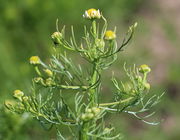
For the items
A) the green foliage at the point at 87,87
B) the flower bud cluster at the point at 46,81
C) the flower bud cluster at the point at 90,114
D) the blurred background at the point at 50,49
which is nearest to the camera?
the flower bud cluster at the point at 90,114

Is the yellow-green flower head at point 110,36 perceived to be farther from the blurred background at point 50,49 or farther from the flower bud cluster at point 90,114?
the blurred background at point 50,49

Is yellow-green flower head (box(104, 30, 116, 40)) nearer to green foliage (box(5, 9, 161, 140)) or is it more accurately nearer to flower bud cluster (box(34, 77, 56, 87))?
green foliage (box(5, 9, 161, 140))

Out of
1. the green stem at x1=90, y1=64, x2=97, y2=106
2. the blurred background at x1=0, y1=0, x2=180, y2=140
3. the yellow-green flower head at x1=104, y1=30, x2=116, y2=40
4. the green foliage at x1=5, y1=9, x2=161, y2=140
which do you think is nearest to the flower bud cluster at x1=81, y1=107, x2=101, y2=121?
the green foliage at x1=5, y1=9, x2=161, y2=140

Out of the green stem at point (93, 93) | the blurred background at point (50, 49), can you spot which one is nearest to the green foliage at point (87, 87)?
the green stem at point (93, 93)

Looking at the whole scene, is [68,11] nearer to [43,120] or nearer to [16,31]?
[16,31]

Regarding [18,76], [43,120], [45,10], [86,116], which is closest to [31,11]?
[45,10]

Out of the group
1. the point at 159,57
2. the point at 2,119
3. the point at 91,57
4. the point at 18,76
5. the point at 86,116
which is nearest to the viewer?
the point at 86,116

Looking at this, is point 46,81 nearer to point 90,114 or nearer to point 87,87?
point 87,87

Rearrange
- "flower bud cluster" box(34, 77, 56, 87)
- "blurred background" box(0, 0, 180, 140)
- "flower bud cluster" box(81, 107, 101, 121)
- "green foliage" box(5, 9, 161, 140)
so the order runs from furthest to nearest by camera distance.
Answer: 1. "blurred background" box(0, 0, 180, 140)
2. "flower bud cluster" box(34, 77, 56, 87)
3. "green foliage" box(5, 9, 161, 140)
4. "flower bud cluster" box(81, 107, 101, 121)

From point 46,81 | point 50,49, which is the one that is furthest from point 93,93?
point 50,49
